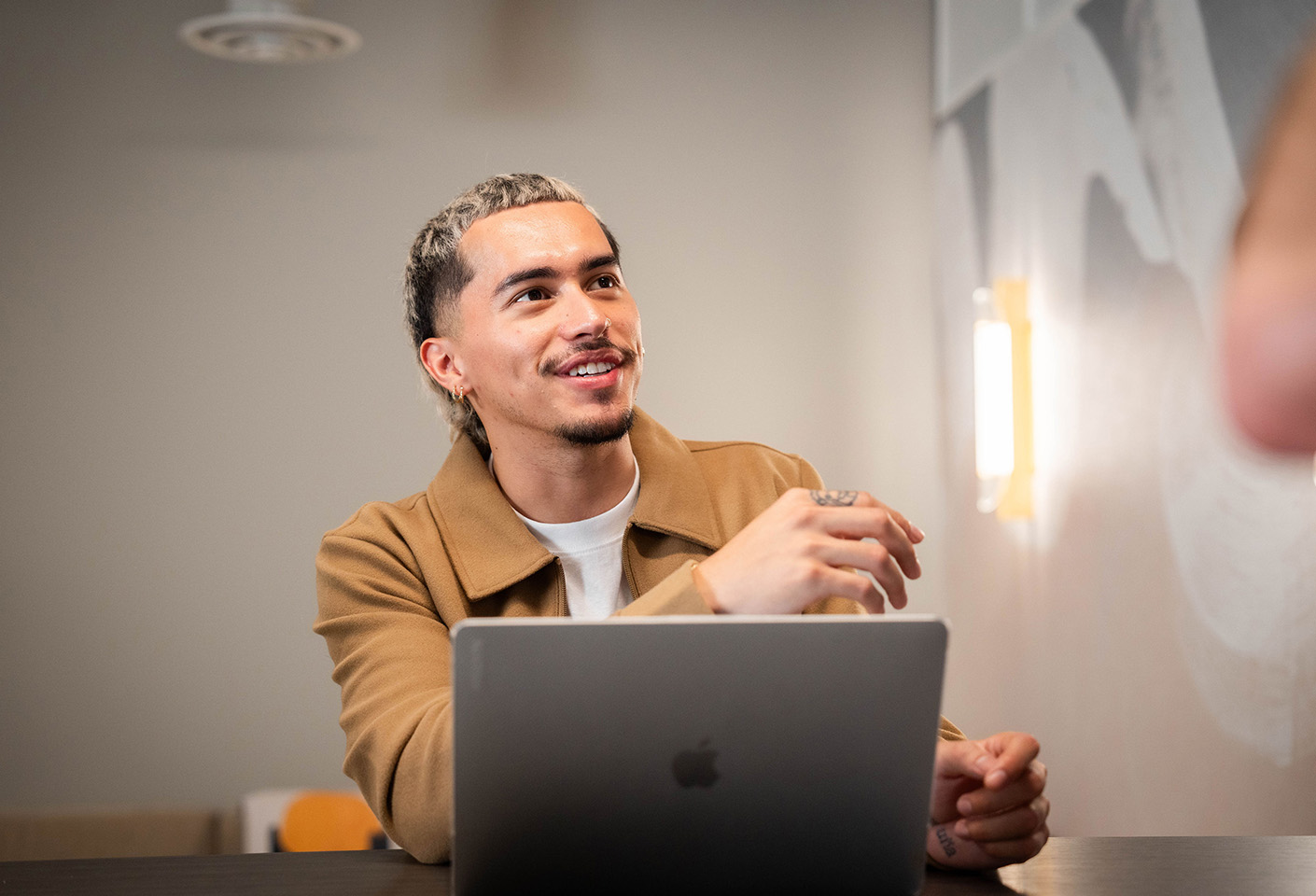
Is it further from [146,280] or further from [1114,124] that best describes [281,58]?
[1114,124]

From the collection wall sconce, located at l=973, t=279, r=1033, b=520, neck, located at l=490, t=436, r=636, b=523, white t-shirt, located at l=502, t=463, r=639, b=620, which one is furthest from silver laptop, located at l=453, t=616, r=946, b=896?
wall sconce, located at l=973, t=279, r=1033, b=520

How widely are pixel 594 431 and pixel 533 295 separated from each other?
0.22m

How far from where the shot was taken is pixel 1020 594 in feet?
10.8

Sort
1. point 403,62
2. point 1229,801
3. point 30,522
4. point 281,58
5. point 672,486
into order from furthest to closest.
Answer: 1. point 403,62
2. point 30,522
3. point 281,58
4. point 1229,801
5. point 672,486

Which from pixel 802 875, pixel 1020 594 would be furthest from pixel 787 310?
pixel 802 875

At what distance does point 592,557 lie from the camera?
1.62 m

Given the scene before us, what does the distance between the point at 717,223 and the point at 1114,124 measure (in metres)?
1.61

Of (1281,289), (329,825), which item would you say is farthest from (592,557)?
(329,825)

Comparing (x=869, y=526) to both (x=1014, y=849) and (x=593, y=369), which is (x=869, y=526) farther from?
(x=593, y=369)

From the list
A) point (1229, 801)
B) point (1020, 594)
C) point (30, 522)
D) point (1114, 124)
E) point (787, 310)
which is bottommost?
point (1229, 801)

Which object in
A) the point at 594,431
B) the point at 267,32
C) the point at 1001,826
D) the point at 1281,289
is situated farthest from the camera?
the point at 267,32

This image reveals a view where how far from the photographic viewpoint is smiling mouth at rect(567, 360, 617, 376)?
161 centimetres

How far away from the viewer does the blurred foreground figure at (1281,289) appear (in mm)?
202

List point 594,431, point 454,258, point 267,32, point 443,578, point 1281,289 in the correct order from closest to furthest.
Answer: point 1281,289, point 443,578, point 594,431, point 454,258, point 267,32
